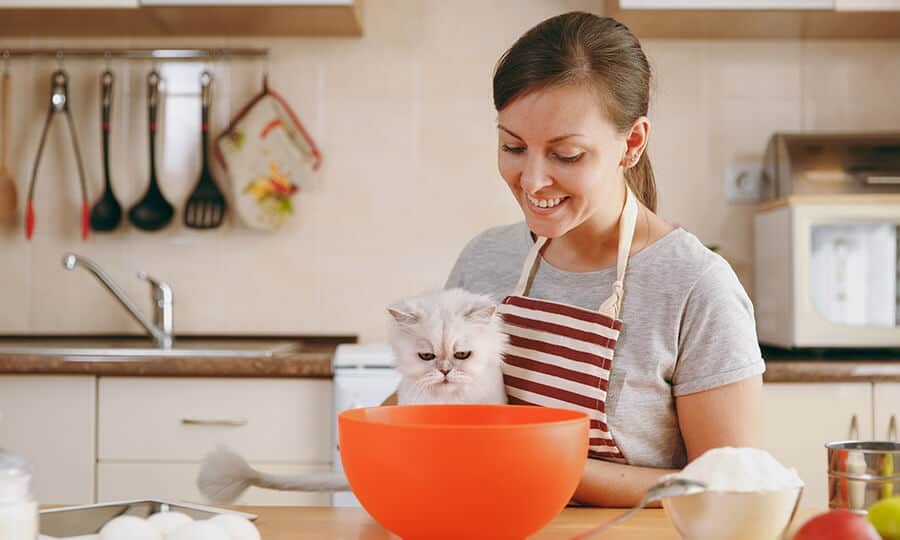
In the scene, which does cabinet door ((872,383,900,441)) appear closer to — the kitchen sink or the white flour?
the kitchen sink

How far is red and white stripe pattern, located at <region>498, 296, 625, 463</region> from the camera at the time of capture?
1.21 metres

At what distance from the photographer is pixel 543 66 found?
1.17m

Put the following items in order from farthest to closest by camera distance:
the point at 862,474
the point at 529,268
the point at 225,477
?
the point at 529,268
the point at 225,477
the point at 862,474

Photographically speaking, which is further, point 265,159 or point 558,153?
point 265,159

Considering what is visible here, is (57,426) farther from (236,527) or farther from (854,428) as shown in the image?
(854,428)

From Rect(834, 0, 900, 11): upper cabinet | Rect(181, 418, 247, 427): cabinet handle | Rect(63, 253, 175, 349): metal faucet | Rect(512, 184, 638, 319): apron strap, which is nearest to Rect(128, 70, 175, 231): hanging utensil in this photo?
Rect(63, 253, 175, 349): metal faucet

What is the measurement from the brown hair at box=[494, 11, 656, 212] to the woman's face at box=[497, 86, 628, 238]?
17mm

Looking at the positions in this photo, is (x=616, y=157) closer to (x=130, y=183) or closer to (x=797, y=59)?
(x=797, y=59)

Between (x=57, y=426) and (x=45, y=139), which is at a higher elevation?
(x=45, y=139)

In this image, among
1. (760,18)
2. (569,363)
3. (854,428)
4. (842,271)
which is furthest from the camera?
(760,18)

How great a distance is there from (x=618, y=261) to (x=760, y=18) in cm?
145

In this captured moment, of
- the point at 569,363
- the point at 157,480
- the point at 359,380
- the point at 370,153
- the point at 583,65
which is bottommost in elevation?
the point at 157,480

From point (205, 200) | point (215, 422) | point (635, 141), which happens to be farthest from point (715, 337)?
point (205, 200)

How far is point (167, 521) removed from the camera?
29.2 inches
